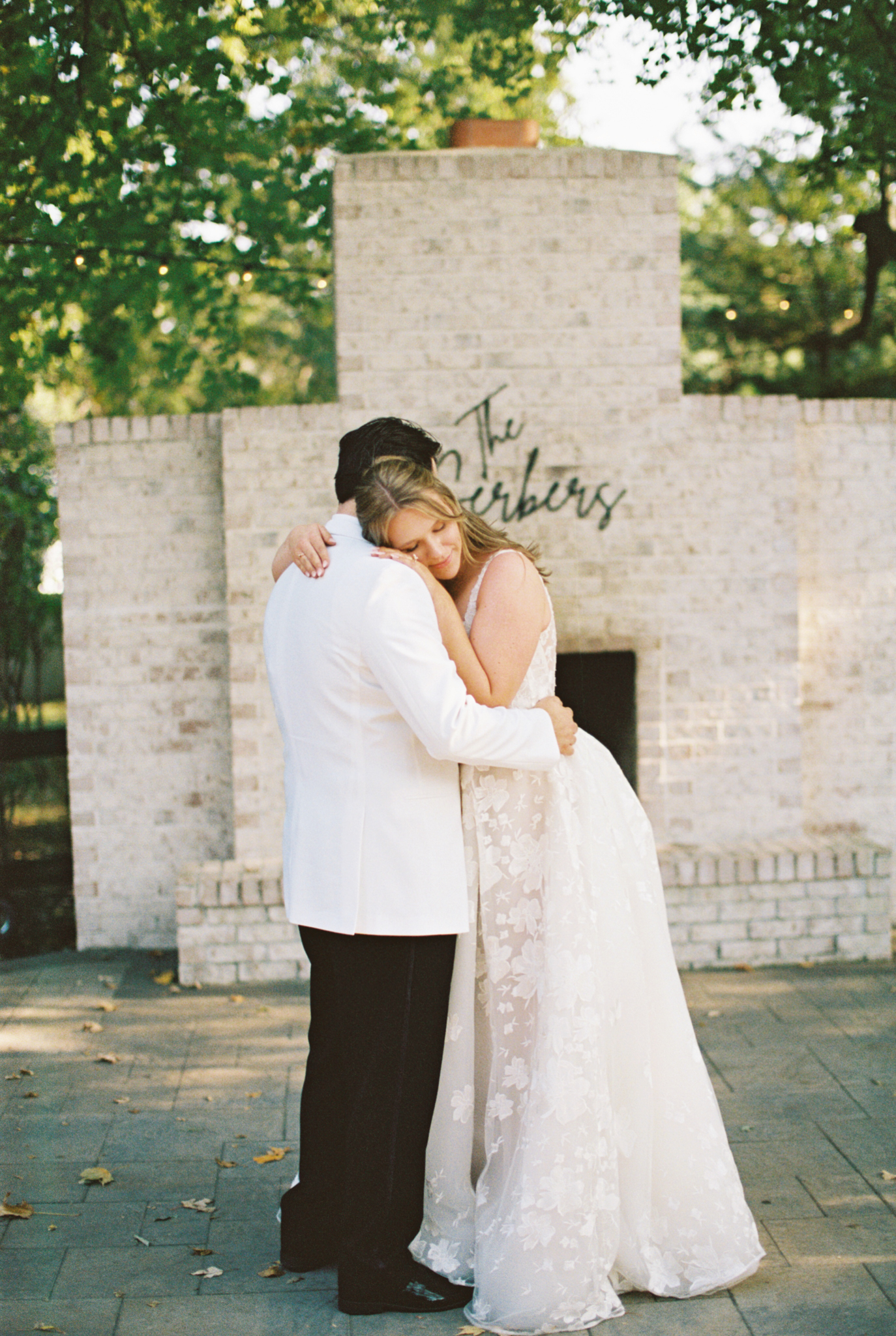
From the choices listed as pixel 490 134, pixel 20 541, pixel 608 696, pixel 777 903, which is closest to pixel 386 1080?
pixel 777 903

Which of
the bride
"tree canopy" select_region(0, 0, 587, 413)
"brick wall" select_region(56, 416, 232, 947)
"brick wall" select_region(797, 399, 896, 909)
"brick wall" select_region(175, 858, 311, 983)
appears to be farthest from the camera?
"tree canopy" select_region(0, 0, 587, 413)

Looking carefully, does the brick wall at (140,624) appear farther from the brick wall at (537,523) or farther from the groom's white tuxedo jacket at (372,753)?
the groom's white tuxedo jacket at (372,753)

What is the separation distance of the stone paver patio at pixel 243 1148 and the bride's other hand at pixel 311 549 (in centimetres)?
183

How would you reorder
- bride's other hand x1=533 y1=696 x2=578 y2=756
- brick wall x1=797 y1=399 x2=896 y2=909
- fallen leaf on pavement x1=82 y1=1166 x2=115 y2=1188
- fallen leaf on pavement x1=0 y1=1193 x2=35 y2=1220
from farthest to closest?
brick wall x1=797 y1=399 x2=896 y2=909, fallen leaf on pavement x1=82 y1=1166 x2=115 y2=1188, fallen leaf on pavement x1=0 y1=1193 x2=35 y2=1220, bride's other hand x1=533 y1=696 x2=578 y2=756

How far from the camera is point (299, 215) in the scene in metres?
10.1

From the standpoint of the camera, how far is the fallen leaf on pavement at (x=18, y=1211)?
3.58 metres

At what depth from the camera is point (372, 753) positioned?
293cm

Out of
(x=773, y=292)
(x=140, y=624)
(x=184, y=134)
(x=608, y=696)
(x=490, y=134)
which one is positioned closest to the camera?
(x=490, y=134)

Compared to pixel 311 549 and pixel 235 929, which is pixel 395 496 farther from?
pixel 235 929

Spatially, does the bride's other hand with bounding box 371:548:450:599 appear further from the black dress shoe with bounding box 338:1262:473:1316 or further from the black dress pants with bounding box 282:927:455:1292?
the black dress shoe with bounding box 338:1262:473:1316

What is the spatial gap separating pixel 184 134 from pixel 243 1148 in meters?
6.51

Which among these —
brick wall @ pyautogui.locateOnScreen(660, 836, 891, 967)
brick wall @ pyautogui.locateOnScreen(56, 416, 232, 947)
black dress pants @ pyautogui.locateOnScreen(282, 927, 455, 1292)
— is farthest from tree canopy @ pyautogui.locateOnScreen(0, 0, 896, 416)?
black dress pants @ pyautogui.locateOnScreen(282, 927, 455, 1292)

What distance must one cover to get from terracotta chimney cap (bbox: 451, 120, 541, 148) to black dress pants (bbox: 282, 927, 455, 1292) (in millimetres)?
4478

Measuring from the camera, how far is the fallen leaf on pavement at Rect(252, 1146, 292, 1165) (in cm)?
399
